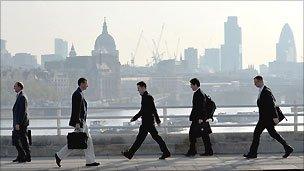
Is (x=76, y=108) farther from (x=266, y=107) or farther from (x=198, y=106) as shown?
(x=266, y=107)

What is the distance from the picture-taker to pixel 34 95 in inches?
2238

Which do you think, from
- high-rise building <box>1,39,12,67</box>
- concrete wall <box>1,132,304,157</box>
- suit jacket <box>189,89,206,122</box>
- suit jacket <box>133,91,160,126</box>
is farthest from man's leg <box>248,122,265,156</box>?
high-rise building <box>1,39,12,67</box>

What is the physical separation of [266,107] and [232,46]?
103 m

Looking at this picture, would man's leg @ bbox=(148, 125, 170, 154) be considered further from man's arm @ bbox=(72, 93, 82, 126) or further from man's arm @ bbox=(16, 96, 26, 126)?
man's arm @ bbox=(16, 96, 26, 126)

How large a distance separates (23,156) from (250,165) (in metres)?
4.45

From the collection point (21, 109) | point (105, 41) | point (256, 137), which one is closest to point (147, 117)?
point (256, 137)

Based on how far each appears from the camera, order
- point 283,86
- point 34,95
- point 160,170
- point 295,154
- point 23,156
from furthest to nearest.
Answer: point 34,95
point 283,86
point 295,154
point 23,156
point 160,170

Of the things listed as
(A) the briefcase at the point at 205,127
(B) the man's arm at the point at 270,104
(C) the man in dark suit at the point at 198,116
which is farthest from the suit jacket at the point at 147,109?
(B) the man's arm at the point at 270,104

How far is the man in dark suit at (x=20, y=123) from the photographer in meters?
12.3

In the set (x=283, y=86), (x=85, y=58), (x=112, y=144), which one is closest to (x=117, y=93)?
(x=283, y=86)

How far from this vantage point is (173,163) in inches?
484

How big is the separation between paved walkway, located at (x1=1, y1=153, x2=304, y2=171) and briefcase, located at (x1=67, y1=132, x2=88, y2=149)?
416 millimetres

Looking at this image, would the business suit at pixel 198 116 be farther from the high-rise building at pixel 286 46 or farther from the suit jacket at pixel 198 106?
A: the high-rise building at pixel 286 46

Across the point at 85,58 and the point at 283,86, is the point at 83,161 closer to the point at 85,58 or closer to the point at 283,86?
the point at 283,86
